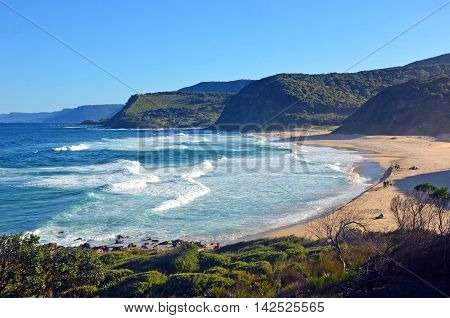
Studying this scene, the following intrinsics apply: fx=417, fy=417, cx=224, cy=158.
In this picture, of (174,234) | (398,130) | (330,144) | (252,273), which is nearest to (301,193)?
(174,234)

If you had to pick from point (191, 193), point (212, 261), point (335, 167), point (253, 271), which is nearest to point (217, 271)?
point (253, 271)

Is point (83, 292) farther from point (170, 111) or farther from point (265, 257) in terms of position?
point (170, 111)

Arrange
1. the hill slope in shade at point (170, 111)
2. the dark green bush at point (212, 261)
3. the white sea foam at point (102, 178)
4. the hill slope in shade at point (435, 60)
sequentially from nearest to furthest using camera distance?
1. the dark green bush at point (212, 261)
2. the white sea foam at point (102, 178)
3. the hill slope in shade at point (170, 111)
4. the hill slope in shade at point (435, 60)

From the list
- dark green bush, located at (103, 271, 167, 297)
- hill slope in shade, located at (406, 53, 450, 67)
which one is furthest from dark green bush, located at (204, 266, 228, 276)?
hill slope in shade, located at (406, 53, 450, 67)

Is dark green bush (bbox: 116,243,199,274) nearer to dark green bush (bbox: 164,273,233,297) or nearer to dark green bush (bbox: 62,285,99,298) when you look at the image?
dark green bush (bbox: 164,273,233,297)

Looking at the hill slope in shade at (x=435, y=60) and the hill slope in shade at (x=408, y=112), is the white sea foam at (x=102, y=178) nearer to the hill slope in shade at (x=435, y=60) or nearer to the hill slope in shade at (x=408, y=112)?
the hill slope in shade at (x=408, y=112)

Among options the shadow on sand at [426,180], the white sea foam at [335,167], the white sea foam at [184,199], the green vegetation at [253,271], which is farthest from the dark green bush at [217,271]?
the white sea foam at [335,167]

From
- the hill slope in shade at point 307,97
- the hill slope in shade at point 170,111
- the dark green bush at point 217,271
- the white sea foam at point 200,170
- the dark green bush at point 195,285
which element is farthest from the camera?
the hill slope in shade at point 170,111
